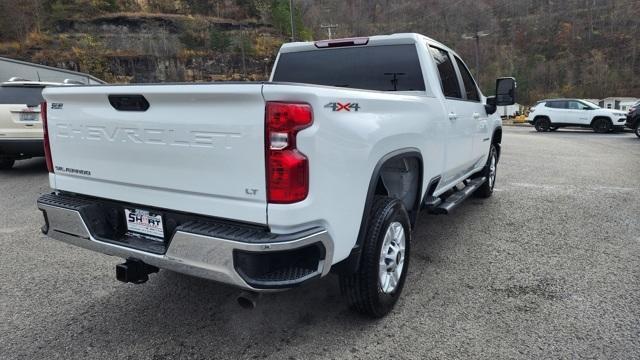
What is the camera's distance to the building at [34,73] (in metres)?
13.3

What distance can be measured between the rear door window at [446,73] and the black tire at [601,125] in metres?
20.2

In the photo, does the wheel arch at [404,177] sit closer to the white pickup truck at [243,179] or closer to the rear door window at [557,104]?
the white pickup truck at [243,179]

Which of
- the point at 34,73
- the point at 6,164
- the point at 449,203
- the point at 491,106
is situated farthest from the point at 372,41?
the point at 34,73

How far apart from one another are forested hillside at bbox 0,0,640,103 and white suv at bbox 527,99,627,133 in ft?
104

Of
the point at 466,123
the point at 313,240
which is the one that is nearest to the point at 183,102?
the point at 313,240

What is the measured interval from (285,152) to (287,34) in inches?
2639

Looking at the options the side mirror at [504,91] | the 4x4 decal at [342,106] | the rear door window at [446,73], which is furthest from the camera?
the side mirror at [504,91]

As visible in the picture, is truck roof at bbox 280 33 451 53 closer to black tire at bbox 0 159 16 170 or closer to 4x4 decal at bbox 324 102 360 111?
4x4 decal at bbox 324 102 360 111

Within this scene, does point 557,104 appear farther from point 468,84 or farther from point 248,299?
point 248,299

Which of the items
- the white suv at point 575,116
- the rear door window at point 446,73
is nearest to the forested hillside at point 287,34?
the white suv at point 575,116

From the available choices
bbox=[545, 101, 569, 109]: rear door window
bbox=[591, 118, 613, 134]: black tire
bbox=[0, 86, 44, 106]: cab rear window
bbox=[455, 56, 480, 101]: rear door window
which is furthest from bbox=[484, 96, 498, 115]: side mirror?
bbox=[545, 101, 569, 109]: rear door window

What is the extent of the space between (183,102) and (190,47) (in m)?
58.9

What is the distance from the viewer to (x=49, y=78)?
1480 centimetres

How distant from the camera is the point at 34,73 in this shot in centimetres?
1452
